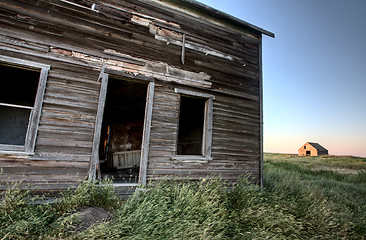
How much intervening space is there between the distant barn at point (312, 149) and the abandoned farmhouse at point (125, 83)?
53899 millimetres

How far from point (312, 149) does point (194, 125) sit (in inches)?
2134

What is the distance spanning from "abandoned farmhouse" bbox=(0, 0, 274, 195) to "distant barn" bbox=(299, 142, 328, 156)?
53899 mm

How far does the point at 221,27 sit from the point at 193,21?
3.66 ft

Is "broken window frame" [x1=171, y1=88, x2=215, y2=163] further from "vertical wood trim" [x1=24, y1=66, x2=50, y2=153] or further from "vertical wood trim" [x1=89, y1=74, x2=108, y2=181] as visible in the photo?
"vertical wood trim" [x1=24, y1=66, x2=50, y2=153]

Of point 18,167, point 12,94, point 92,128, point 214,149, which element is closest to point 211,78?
point 214,149

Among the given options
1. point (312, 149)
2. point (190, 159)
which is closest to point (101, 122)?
point (190, 159)

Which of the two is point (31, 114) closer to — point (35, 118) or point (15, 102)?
point (35, 118)

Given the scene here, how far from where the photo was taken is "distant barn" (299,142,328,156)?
49647 millimetres

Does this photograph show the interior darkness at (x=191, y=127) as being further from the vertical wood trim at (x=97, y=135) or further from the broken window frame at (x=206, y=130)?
the vertical wood trim at (x=97, y=135)

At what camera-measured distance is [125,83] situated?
630cm

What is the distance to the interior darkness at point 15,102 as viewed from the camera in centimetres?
653

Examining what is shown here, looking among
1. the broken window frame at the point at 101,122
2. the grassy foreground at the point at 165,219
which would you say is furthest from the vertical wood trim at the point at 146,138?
the grassy foreground at the point at 165,219

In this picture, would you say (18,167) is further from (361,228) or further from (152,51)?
(361,228)

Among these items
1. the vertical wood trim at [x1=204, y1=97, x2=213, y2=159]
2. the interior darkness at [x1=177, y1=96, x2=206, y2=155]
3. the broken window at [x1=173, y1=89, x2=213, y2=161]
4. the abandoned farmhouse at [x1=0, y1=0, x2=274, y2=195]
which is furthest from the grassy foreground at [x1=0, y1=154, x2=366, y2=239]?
the interior darkness at [x1=177, y1=96, x2=206, y2=155]
